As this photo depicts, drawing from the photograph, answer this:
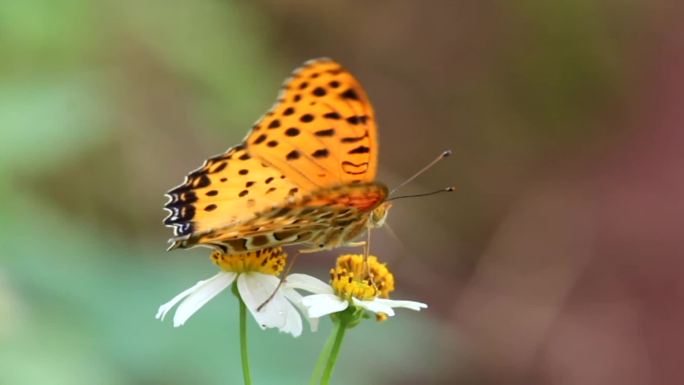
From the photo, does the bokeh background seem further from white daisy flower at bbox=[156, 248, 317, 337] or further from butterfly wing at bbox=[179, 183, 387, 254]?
butterfly wing at bbox=[179, 183, 387, 254]

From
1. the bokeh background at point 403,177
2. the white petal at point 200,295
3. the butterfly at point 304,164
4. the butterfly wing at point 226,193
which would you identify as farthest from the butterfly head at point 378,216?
the bokeh background at point 403,177

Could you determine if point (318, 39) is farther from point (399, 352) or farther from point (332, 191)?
point (332, 191)

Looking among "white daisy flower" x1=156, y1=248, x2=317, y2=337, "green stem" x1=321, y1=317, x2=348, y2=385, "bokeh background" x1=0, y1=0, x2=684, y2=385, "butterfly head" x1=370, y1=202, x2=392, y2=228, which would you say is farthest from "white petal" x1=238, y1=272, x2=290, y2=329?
"bokeh background" x1=0, y1=0, x2=684, y2=385

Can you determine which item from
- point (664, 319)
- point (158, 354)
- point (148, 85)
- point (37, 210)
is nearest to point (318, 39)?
point (148, 85)

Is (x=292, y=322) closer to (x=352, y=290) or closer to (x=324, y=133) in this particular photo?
(x=352, y=290)

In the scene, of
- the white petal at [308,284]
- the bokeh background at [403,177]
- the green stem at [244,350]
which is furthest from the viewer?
the bokeh background at [403,177]

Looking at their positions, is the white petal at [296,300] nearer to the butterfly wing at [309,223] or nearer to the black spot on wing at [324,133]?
the butterfly wing at [309,223]
